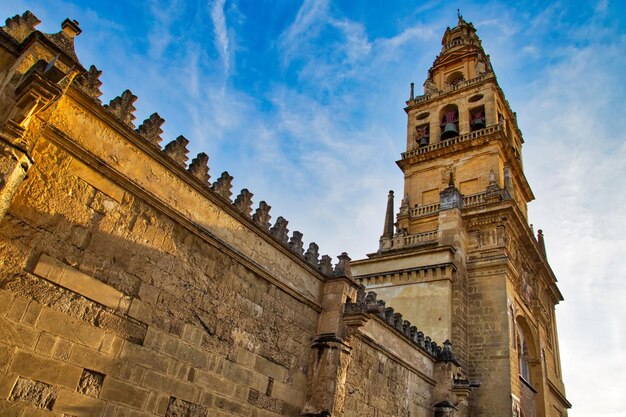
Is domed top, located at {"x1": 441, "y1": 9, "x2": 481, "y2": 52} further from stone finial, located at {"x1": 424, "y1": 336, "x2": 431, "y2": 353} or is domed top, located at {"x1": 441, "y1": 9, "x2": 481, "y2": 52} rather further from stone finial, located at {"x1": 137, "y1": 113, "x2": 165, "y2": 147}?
stone finial, located at {"x1": 137, "y1": 113, "x2": 165, "y2": 147}

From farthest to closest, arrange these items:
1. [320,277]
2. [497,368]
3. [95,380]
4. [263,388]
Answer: [497,368] → [320,277] → [263,388] → [95,380]

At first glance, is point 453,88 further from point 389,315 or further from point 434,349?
point 389,315

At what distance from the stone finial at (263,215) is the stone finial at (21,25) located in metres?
4.21

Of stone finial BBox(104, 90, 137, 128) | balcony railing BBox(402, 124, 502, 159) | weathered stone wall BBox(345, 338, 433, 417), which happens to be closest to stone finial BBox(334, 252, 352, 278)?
weathered stone wall BBox(345, 338, 433, 417)

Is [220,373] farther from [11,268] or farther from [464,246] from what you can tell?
[464,246]

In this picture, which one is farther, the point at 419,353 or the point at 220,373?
the point at 419,353

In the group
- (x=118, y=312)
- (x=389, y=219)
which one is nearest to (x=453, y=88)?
(x=389, y=219)

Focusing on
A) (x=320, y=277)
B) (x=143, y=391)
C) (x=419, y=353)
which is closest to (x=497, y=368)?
(x=419, y=353)

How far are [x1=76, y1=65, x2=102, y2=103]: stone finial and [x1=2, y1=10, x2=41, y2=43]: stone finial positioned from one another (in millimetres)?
737

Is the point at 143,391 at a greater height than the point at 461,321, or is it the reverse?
the point at 461,321

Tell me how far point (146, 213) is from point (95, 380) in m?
2.21

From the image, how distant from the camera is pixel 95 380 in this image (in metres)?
5.46

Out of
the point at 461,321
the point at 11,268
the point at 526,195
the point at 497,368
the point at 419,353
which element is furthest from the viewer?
the point at 526,195

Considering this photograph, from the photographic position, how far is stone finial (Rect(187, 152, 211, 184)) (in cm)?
739
